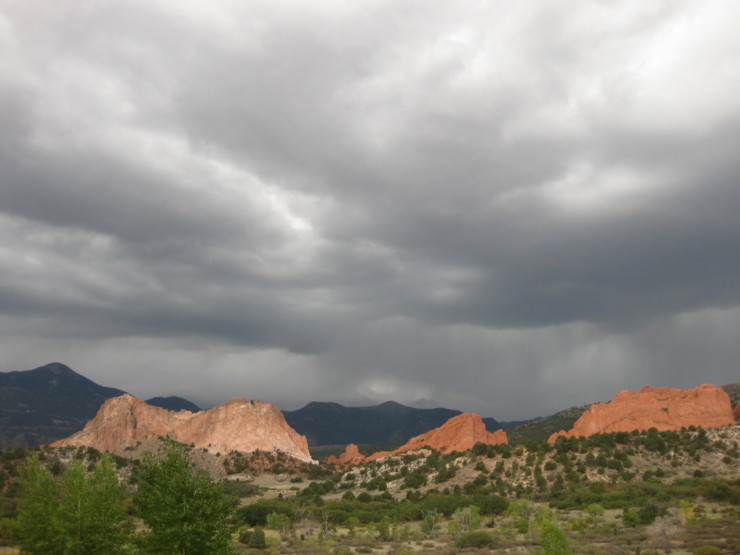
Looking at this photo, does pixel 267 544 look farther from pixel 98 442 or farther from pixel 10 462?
pixel 98 442

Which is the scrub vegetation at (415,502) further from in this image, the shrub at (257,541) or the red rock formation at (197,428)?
the red rock formation at (197,428)

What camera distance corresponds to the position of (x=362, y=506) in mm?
72562

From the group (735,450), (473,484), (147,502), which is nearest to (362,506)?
(473,484)

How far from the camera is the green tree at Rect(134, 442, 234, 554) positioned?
2191 cm

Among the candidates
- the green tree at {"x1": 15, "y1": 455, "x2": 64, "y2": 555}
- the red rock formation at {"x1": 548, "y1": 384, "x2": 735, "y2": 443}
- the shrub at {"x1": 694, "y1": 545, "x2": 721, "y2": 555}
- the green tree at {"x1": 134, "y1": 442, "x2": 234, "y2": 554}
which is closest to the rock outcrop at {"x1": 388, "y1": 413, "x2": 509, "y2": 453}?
the red rock formation at {"x1": 548, "y1": 384, "x2": 735, "y2": 443}

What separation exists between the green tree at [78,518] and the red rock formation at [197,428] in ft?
379

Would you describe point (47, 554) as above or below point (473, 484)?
above

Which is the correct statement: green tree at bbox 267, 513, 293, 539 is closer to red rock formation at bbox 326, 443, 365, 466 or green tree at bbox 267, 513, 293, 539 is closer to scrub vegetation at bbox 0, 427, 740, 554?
scrub vegetation at bbox 0, 427, 740, 554

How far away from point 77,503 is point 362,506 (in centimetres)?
5180

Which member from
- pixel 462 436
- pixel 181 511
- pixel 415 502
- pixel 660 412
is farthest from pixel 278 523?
pixel 660 412

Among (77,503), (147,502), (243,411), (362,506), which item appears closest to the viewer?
(147,502)

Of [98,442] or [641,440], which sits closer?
[641,440]

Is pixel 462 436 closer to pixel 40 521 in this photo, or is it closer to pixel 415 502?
pixel 415 502

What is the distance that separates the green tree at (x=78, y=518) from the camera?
26625 millimetres
